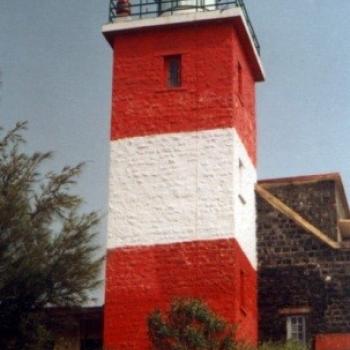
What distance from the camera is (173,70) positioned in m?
26.9

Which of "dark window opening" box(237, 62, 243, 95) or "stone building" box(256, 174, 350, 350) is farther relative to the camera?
"dark window opening" box(237, 62, 243, 95)

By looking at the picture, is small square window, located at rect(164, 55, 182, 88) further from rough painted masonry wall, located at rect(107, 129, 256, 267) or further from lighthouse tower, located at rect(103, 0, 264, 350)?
rough painted masonry wall, located at rect(107, 129, 256, 267)

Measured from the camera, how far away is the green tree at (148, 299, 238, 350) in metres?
22.3

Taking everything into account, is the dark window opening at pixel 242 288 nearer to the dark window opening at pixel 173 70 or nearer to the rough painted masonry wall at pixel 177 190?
the rough painted masonry wall at pixel 177 190

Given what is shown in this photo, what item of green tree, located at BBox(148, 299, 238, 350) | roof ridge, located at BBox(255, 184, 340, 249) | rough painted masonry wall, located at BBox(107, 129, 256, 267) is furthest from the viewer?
roof ridge, located at BBox(255, 184, 340, 249)

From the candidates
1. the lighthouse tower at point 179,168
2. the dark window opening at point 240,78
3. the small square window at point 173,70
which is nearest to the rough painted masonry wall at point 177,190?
the lighthouse tower at point 179,168

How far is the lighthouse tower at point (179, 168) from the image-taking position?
2489cm

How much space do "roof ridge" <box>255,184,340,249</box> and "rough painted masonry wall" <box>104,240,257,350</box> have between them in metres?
2.53

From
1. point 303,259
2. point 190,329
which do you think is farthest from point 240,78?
point 190,329

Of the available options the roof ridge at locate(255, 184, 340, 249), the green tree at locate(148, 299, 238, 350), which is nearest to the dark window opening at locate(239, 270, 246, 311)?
the green tree at locate(148, 299, 238, 350)

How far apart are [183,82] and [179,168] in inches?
94.7

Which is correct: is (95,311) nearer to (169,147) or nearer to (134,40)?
(169,147)

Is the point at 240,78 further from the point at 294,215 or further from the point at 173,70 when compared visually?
the point at 294,215

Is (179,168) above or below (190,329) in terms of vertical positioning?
above
